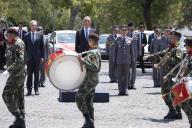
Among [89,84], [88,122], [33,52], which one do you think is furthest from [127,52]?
[88,122]

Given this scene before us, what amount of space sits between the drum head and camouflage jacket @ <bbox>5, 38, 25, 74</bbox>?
82 cm

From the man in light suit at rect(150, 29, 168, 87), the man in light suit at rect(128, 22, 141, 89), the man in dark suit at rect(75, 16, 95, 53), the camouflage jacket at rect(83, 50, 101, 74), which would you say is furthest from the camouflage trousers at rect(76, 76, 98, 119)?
the man in light suit at rect(150, 29, 168, 87)

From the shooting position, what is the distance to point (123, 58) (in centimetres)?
1828

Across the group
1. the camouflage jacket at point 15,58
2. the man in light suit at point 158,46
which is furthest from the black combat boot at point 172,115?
the man in light suit at point 158,46

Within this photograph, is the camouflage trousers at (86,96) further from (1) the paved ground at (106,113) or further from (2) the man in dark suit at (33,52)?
(2) the man in dark suit at (33,52)

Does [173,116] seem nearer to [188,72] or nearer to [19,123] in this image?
[188,72]

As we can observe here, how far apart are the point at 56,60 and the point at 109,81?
11252mm

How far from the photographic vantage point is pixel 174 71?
1261 cm

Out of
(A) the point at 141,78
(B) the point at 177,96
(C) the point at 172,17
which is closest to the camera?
(B) the point at 177,96

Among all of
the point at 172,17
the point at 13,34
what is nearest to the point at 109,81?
the point at 13,34

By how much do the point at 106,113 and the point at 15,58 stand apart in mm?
3318

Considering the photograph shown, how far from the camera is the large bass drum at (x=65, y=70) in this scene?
11.7 m

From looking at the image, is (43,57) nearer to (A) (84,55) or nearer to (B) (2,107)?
(B) (2,107)

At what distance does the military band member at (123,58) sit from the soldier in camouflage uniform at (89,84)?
21.5 ft
